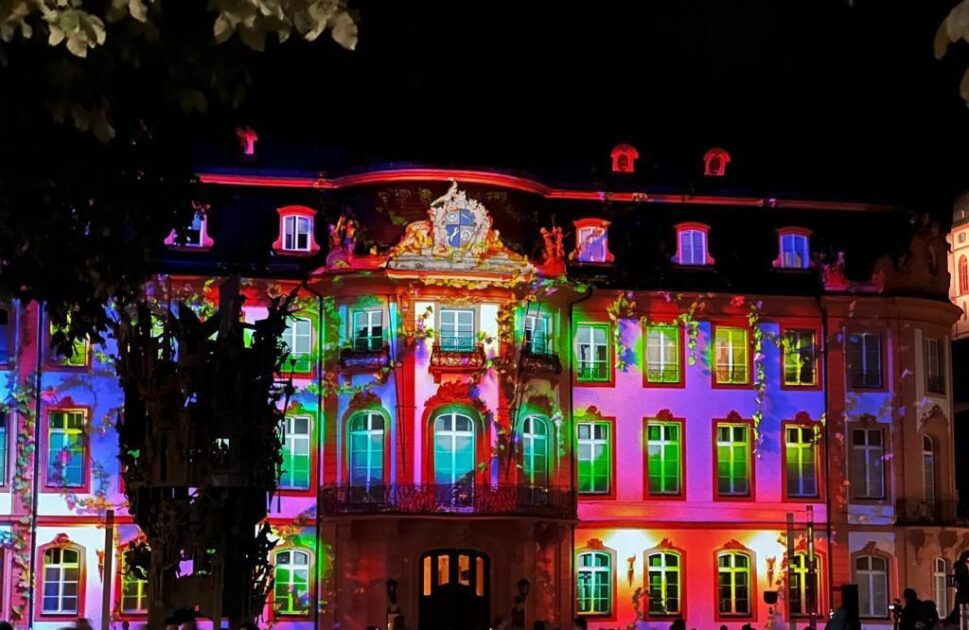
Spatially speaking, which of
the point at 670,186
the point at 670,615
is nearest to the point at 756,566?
the point at 670,615

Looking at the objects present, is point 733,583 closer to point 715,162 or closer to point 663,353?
point 663,353

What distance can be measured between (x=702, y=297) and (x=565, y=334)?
4204mm

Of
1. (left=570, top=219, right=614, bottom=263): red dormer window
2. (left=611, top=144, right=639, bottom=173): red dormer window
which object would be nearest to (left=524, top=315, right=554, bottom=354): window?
(left=570, top=219, right=614, bottom=263): red dormer window

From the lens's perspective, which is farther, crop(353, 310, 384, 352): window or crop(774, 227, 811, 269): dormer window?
crop(774, 227, 811, 269): dormer window

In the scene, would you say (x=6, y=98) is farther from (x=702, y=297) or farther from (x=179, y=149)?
(x=702, y=297)

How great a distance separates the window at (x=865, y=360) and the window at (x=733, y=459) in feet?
12.1

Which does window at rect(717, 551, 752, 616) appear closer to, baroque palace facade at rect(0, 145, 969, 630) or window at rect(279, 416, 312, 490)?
baroque palace facade at rect(0, 145, 969, 630)

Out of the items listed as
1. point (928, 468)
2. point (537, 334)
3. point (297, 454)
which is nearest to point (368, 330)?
point (297, 454)

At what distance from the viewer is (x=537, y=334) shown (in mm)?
52844

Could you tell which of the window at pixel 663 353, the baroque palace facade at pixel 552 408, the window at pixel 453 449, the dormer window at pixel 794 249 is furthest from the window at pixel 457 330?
the dormer window at pixel 794 249

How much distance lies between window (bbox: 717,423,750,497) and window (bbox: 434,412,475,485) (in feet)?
25.3

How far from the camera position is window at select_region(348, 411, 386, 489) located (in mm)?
51594

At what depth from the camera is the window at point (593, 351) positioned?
5450 cm

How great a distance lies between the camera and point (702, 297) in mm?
54812
